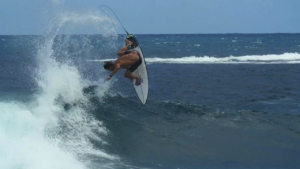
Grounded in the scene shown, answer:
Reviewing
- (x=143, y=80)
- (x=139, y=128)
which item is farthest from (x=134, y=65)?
(x=139, y=128)

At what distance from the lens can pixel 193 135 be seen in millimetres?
12539

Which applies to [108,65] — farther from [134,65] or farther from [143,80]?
[143,80]

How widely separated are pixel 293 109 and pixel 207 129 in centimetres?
457

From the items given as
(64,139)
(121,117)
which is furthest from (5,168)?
(121,117)

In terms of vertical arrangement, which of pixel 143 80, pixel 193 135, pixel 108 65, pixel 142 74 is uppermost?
pixel 108 65

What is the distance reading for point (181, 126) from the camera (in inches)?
522

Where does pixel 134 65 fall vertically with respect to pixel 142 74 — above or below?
above

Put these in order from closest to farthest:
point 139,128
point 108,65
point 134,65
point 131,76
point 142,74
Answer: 1. point 108,65
2. point 134,65
3. point 131,76
4. point 142,74
5. point 139,128

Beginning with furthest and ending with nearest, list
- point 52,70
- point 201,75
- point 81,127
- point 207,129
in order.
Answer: point 201,75 → point 52,70 → point 207,129 → point 81,127

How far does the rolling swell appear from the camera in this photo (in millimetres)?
10719

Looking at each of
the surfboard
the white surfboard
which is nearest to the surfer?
the surfboard

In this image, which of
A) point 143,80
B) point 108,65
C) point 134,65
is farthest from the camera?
point 143,80

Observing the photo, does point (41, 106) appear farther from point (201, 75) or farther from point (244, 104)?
point (201, 75)

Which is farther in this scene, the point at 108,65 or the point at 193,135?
the point at 193,135
